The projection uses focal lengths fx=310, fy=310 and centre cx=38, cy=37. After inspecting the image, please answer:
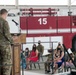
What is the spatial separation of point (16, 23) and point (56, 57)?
3.68m

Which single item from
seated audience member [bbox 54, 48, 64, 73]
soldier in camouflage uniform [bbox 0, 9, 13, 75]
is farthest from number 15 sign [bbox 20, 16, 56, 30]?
soldier in camouflage uniform [bbox 0, 9, 13, 75]

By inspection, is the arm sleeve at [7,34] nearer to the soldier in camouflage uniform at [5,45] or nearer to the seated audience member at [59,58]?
the soldier in camouflage uniform at [5,45]

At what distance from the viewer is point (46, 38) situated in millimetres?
14305

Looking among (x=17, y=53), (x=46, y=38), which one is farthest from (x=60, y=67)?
(x=17, y=53)

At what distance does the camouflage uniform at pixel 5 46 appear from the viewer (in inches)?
216

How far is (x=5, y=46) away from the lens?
5512 mm

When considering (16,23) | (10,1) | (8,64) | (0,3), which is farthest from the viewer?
(10,1)

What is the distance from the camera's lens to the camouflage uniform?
5.48 m

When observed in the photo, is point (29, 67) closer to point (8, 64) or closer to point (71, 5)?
point (8, 64)

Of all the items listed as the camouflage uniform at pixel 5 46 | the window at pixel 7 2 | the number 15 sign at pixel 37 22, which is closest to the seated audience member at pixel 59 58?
the number 15 sign at pixel 37 22

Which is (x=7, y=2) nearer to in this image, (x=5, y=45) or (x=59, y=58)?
(x=59, y=58)

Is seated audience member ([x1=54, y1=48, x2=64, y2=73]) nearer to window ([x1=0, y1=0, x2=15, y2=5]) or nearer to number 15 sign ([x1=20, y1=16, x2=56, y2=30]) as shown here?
number 15 sign ([x1=20, y1=16, x2=56, y2=30])

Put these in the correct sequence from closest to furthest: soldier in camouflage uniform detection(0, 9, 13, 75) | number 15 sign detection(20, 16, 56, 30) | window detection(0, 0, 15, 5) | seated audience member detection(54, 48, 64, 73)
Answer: soldier in camouflage uniform detection(0, 9, 13, 75)
seated audience member detection(54, 48, 64, 73)
number 15 sign detection(20, 16, 56, 30)
window detection(0, 0, 15, 5)

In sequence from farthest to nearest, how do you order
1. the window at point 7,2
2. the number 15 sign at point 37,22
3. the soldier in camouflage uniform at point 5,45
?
the window at point 7,2
the number 15 sign at point 37,22
the soldier in camouflage uniform at point 5,45
